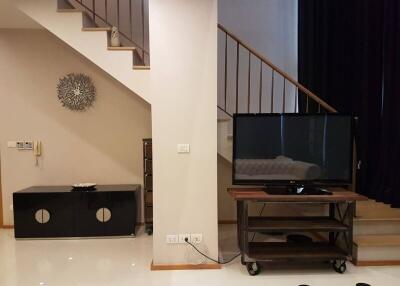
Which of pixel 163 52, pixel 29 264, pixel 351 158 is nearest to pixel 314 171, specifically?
pixel 351 158

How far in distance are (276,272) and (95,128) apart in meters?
2.93

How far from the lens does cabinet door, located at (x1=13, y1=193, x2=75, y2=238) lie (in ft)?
12.9

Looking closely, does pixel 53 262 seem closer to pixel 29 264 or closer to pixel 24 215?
pixel 29 264

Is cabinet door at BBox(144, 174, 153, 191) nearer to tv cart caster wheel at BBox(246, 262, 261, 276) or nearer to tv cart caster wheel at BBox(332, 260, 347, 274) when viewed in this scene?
tv cart caster wheel at BBox(246, 262, 261, 276)

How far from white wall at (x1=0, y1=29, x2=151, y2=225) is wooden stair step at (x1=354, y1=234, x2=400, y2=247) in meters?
2.77

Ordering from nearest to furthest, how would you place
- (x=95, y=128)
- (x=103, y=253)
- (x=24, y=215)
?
(x=103, y=253) < (x=24, y=215) < (x=95, y=128)

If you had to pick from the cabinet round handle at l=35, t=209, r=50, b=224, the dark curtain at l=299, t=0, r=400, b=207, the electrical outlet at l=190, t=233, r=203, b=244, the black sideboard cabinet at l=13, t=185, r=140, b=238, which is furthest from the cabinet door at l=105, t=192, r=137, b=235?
the dark curtain at l=299, t=0, r=400, b=207

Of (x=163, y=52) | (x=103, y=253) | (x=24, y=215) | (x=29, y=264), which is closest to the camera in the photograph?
(x=163, y=52)

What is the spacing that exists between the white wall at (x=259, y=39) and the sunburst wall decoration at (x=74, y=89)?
1838mm

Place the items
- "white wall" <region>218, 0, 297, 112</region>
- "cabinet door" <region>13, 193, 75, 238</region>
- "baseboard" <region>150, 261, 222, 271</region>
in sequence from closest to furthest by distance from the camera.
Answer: "baseboard" <region>150, 261, 222, 271</region> < "cabinet door" <region>13, 193, 75, 238</region> < "white wall" <region>218, 0, 297, 112</region>

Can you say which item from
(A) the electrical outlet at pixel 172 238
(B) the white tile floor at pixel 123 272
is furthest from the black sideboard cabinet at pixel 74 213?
(A) the electrical outlet at pixel 172 238

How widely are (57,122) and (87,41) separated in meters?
1.47

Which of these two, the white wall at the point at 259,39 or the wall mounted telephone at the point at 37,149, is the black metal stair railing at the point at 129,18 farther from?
Answer: the wall mounted telephone at the point at 37,149

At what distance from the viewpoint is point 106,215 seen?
4.00 m
